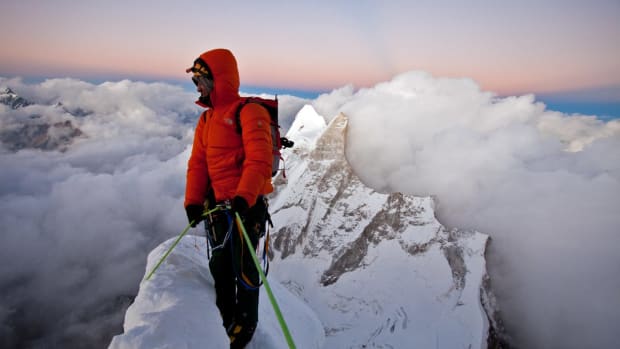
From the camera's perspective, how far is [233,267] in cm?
424

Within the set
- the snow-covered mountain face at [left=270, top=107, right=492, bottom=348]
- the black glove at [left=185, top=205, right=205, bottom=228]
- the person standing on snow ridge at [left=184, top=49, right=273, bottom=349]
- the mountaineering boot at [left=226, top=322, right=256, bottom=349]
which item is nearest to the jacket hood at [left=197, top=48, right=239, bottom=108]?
the person standing on snow ridge at [left=184, top=49, right=273, bottom=349]

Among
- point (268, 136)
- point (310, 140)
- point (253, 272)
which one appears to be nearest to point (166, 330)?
point (253, 272)

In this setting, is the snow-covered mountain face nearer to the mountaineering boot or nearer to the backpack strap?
the mountaineering boot

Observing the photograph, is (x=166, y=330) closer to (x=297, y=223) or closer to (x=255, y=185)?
(x=255, y=185)

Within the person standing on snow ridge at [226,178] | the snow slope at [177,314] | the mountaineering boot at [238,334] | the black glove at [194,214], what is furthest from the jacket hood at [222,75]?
the mountaineering boot at [238,334]

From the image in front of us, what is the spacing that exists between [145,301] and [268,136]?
306cm

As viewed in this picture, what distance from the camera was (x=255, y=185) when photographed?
3455mm

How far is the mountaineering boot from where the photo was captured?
14.5 ft

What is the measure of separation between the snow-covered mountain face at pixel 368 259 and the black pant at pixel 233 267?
79.0m

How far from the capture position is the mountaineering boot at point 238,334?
4.42 meters

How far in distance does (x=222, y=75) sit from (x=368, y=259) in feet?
368

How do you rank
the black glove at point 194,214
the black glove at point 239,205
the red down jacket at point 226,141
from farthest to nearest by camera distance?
the black glove at point 194,214 → the red down jacket at point 226,141 → the black glove at point 239,205

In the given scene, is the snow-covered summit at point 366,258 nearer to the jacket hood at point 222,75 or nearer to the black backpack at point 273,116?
the black backpack at point 273,116

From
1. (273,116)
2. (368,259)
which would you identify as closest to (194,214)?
(273,116)
